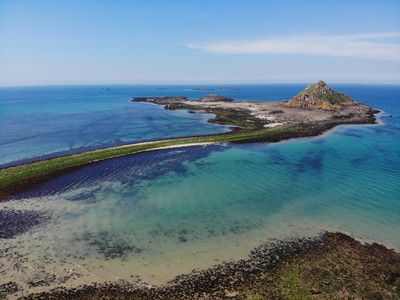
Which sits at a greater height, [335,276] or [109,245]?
[335,276]

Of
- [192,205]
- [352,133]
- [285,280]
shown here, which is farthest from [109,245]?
[352,133]

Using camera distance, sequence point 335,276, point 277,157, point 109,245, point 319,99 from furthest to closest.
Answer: point 319,99, point 277,157, point 109,245, point 335,276

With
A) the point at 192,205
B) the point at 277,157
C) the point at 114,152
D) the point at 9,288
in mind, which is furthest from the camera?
the point at 114,152

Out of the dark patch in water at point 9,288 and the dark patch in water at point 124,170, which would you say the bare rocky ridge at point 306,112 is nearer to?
the dark patch in water at point 124,170

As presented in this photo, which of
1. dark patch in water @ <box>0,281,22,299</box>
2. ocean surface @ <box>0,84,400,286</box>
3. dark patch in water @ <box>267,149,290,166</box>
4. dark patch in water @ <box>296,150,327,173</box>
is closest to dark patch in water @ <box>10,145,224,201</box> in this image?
ocean surface @ <box>0,84,400,286</box>

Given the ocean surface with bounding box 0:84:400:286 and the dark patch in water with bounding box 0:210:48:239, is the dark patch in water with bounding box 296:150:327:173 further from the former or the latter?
the dark patch in water with bounding box 0:210:48:239

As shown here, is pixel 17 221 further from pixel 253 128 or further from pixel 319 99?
→ pixel 319 99

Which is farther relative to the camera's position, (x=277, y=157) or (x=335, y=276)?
(x=277, y=157)

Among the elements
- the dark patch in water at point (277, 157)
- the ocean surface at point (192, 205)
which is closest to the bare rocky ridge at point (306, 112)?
the dark patch in water at point (277, 157)
